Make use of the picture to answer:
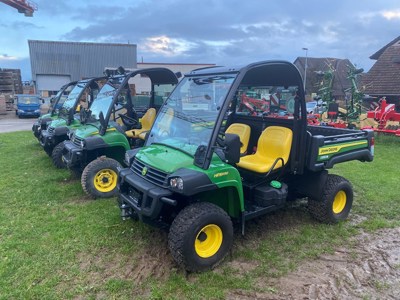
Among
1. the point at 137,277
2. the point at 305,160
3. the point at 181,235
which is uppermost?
the point at 305,160

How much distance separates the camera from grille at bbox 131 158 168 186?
11.2 ft

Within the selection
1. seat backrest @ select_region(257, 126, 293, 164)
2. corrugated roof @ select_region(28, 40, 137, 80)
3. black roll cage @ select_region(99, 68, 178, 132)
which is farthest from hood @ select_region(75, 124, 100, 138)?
corrugated roof @ select_region(28, 40, 137, 80)

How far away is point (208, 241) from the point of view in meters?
3.51

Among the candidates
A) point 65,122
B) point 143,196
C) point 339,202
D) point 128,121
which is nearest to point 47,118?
point 65,122

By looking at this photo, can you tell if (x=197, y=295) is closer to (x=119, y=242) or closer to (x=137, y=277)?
(x=137, y=277)

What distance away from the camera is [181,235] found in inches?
125

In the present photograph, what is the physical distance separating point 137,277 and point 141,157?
125 centimetres

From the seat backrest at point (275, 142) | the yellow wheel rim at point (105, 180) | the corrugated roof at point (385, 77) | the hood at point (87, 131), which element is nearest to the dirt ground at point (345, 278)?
the seat backrest at point (275, 142)

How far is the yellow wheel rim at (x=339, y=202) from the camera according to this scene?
185 inches

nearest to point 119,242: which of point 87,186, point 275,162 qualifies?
point 87,186

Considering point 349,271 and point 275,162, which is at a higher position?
point 275,162

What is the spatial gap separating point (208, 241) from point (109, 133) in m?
3.08

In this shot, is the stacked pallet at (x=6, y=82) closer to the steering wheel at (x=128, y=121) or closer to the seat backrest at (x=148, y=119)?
the seat backrest at (x=148, y=119)

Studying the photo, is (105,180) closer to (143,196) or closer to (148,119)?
(148,119)
